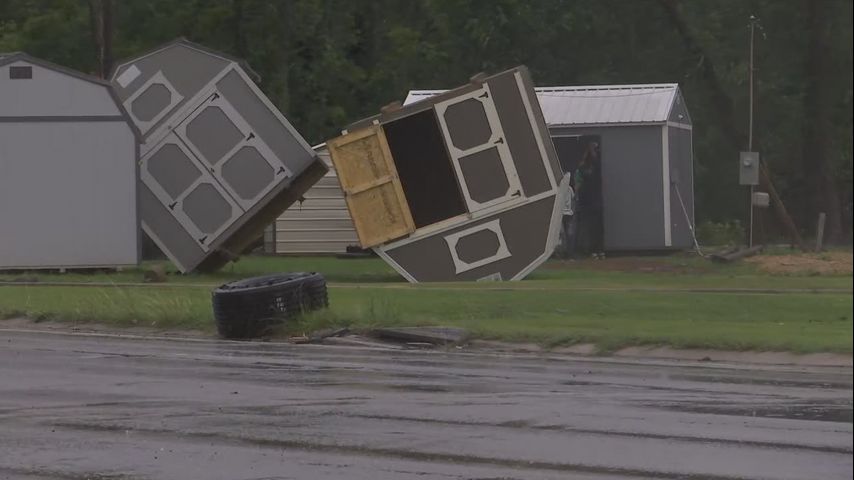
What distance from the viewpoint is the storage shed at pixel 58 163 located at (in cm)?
2784

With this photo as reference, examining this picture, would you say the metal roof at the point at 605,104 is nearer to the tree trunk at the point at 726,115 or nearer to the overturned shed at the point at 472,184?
the overturned shed at the point at 472,184

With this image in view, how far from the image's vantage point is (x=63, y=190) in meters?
28.0

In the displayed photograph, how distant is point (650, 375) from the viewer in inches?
577

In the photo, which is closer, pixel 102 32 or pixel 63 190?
pixel 63 190

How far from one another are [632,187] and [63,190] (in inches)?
513

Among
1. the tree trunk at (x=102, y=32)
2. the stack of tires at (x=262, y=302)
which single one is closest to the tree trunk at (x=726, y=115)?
the stack of tires at (x=262, y=302)

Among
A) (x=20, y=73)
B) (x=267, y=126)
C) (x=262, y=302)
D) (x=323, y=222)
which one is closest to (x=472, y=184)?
(x=267, y=126)

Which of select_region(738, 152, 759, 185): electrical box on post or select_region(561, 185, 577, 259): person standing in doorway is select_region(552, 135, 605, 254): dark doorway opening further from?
A: select_region(738, 152, 759, 185): electrical box on post

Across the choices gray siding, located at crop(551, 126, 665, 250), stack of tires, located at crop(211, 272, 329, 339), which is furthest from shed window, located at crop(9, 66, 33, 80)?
gray siding, located at crop(551, 126, 665, 250)

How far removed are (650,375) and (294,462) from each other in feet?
20.1

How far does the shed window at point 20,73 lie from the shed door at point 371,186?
21.4 ft

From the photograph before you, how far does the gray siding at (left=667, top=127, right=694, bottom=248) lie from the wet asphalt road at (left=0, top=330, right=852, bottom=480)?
16.8 metres

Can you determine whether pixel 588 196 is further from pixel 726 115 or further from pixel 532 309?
pixel 726 115

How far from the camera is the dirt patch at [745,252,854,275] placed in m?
3.18
